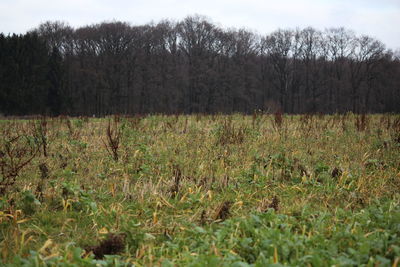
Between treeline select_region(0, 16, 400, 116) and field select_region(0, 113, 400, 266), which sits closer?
field select_region(0, 113, 400, 266)

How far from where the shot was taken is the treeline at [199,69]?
4224 centimetres

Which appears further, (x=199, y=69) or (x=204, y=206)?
(x=199, y=69)

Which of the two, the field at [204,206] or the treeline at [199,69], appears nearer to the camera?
the field at [204,206]

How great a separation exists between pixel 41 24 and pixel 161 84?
17953 mm

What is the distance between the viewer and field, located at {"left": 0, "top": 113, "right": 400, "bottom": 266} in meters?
2.38

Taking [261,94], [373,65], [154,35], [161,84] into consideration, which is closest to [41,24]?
[154,35]

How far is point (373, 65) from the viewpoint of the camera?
47.5 m

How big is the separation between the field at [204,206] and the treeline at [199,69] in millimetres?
33734

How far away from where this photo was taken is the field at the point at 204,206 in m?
2.38

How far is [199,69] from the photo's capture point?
45250mm

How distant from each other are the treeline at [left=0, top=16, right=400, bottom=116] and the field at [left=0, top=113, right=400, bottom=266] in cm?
3373

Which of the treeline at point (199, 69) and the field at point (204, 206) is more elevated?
the treeline at point (199, 69)

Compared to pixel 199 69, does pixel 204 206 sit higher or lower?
lower

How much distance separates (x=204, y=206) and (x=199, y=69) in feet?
140
